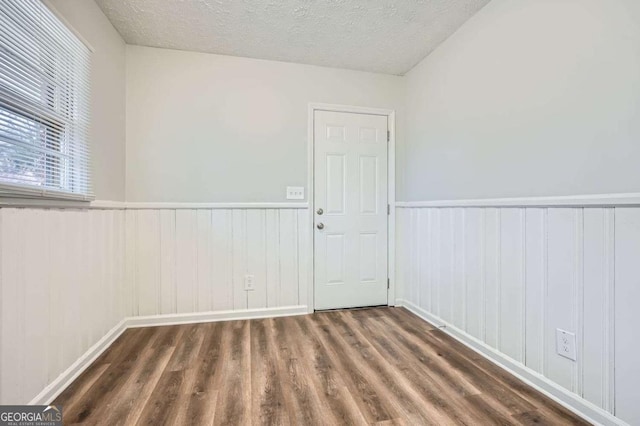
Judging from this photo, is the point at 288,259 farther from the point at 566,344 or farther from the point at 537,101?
the point at 537,101

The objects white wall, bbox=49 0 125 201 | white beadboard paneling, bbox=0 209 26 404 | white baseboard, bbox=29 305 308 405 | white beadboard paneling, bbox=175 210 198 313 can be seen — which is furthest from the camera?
white beadboard paneling, bbox=175 210 198 313

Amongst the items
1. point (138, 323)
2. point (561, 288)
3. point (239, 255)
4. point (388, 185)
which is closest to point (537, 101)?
point (561, 288)

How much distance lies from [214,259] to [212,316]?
523 mm

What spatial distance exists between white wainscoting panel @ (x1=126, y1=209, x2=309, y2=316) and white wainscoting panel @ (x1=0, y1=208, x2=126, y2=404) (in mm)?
335

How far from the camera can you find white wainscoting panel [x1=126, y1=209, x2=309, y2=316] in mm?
Answer: 2490

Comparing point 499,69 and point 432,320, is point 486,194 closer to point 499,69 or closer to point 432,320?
point 499,69

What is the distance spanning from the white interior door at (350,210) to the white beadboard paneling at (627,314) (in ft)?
6.08

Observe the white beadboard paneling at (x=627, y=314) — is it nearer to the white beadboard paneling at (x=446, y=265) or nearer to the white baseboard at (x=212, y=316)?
the white beadboard paneling at (x=446, y=265)

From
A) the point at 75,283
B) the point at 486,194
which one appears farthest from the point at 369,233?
the point at 75,283

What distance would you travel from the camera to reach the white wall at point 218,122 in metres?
2.49

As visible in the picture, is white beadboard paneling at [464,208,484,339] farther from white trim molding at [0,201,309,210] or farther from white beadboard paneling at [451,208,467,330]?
white trim molding at [0,201,309,210]

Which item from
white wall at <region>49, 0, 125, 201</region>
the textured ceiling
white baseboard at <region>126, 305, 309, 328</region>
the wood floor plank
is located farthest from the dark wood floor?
the textured ceiling

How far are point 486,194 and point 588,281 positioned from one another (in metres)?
0.79

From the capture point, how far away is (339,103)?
2.87m
